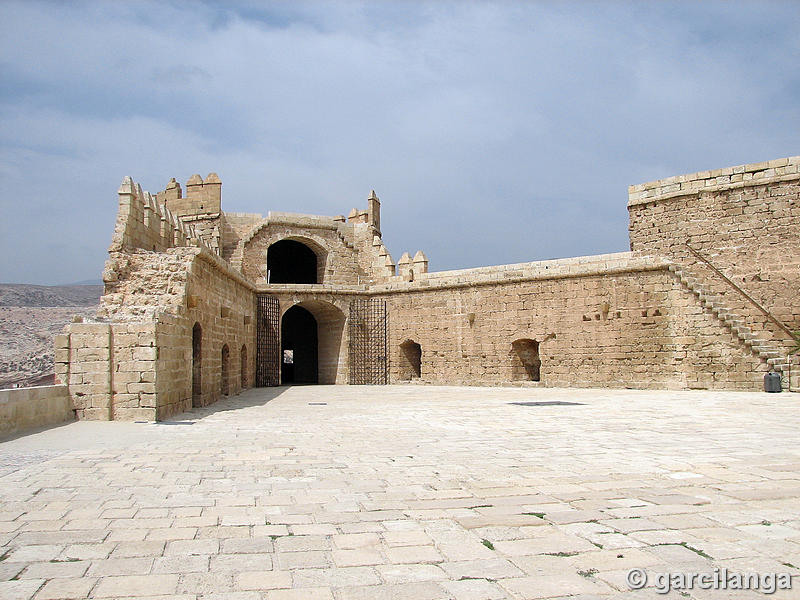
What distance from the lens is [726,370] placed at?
14672 millimetres

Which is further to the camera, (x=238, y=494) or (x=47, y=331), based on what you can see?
(x=47, y=331)

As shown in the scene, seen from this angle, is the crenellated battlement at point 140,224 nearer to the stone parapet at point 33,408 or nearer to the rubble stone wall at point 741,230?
the stone parapet at point 33,408

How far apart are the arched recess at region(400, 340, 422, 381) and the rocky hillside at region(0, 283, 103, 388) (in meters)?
9.73

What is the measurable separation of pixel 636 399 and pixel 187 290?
931 cm

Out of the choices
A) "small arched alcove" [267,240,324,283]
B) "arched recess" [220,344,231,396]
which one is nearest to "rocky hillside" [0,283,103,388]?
"arched recess" [220,344,231,396]

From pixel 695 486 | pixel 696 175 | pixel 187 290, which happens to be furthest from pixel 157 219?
pixel 696 175

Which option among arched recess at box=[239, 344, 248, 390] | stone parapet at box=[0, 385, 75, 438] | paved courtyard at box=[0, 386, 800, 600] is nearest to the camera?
paved courtyard at box=[0, 386, 800, 600]

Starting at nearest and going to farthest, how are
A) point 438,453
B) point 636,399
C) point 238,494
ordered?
point 238,494 < point 438,453 < point 636,399

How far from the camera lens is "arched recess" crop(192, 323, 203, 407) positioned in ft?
41.0

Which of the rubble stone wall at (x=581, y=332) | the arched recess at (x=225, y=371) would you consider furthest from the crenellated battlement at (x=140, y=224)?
the rubble stone wall at (x=581, y=332)

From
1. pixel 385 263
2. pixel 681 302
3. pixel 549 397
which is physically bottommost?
pixel 549 397

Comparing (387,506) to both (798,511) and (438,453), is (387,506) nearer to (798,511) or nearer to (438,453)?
(438,453)

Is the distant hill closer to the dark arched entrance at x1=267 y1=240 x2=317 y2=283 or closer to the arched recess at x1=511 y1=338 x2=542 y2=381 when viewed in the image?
the dark arched entrance at x1=267 y1=240 x2=317 y2=283

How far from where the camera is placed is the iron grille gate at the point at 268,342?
20531 mm
